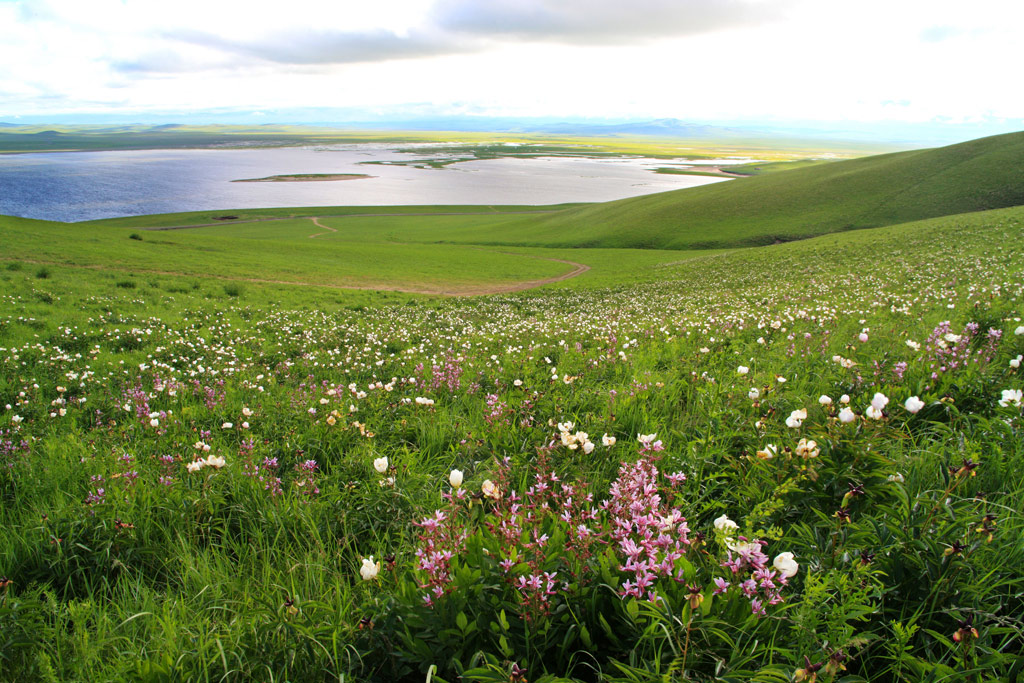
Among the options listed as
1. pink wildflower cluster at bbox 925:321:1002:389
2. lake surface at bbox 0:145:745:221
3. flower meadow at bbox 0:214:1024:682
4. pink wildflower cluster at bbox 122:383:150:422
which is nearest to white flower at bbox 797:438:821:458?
flower meadow at bbox 0:214:1024:682

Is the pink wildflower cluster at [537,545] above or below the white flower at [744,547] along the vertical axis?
below

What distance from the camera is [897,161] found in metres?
74.6

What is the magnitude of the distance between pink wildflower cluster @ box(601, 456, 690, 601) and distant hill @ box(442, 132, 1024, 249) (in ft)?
216

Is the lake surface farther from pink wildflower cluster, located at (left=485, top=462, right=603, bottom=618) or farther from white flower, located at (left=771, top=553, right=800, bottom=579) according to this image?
white flower, located at (left=771, top=553, right=800, bottom=579)

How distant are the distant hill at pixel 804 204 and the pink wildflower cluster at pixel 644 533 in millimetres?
65881

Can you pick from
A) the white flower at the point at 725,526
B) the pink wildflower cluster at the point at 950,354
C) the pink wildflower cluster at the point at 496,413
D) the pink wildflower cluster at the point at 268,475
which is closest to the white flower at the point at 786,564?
the white flower at the point at 725,526

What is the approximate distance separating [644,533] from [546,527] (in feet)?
2.27

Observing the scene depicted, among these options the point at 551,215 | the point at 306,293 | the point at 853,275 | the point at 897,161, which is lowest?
the point at 306,293

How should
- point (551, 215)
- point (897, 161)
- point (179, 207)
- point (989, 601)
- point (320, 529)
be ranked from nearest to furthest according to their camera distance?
point (989, 601), point (320, 529), point (897, 161), point (551, 215), point (179, 207)

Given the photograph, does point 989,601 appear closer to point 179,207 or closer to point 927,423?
point 927,423

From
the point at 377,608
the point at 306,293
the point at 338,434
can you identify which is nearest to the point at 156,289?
the point at 306,293

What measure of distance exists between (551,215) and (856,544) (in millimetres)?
93156

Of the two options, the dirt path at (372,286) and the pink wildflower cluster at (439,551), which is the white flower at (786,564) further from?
the dirt path at (372,286)

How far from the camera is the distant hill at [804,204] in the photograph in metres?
58.2
